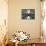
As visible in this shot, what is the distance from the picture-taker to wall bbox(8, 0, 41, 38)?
4.37 m

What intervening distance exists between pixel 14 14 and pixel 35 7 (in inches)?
26.2

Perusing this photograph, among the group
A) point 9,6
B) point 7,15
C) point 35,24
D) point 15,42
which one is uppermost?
point 9,6

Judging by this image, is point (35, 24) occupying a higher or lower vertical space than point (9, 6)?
lower

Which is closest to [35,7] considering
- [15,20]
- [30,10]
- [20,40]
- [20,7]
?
[30,10]

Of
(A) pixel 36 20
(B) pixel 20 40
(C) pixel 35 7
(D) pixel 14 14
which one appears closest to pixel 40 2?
(C) pixel 35 7

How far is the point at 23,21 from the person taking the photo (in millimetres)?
4398

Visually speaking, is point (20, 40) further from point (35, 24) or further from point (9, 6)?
point (9, 6)

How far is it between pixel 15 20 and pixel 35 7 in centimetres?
72

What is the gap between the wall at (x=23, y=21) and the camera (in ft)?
14.3

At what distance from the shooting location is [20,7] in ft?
14.5

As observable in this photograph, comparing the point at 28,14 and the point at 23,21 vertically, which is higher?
the point at 28,14

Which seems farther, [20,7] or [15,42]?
[20,7]

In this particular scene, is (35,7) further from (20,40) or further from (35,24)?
(20,40)

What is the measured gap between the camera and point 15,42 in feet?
10.6
